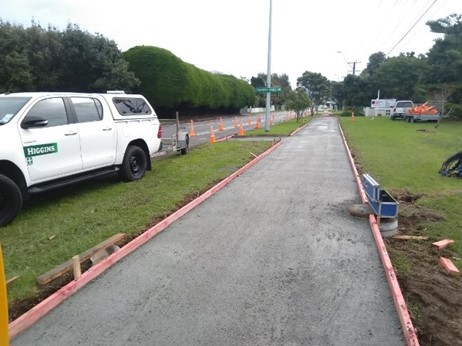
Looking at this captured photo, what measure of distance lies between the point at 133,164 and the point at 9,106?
3.14m

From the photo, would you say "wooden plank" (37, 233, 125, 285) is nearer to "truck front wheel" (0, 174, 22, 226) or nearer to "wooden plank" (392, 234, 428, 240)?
"truck front wheel" (0, 174, 22, 226)

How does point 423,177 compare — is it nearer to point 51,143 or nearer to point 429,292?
point 429,292

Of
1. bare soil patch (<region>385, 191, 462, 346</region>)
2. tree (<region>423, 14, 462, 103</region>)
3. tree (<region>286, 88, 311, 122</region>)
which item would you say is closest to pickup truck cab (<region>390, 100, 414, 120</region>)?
tree (<region>423, 14, 462, 103</region>)

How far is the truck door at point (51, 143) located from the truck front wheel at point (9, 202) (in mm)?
488

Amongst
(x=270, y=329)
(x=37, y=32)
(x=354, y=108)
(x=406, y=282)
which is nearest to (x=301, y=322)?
(x=270, y=329)

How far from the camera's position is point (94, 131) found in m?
7.69

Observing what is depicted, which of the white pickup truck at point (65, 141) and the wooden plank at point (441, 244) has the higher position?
the white pickup truck at point (65, 141)

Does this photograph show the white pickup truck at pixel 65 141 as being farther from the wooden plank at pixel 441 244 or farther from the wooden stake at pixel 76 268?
the wooden plank at pixel 441 244

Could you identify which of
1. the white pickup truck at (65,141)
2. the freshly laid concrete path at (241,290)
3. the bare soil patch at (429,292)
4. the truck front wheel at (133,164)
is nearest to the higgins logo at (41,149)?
the white pickup truck at (65,141)

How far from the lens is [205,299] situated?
396 cm

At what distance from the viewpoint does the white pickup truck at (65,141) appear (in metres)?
6.01

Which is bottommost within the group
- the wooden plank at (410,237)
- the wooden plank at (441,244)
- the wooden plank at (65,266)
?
the wooden plank at (410,237)

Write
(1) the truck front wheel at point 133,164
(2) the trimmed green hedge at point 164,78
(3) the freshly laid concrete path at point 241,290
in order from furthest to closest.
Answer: (2) the trimmed green hedge at point 164,78, (1) the truck front wheel at point 133,164, (3) the freshly laid concrete path at point 241,290

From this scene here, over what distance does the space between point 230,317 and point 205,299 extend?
0.41 metres
